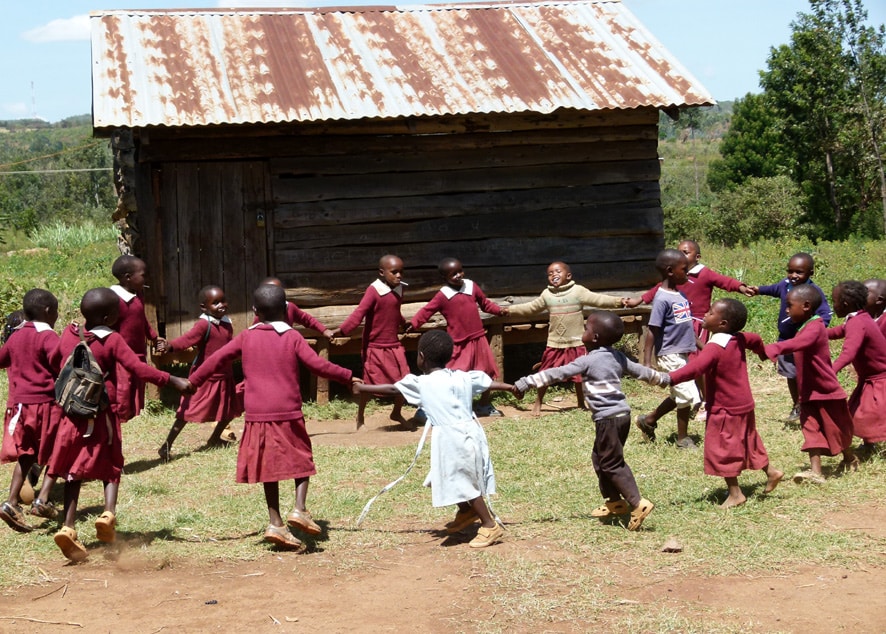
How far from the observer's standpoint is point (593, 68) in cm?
1071

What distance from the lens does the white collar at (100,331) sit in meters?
Result: 5.54

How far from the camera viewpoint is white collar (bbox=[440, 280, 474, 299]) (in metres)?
9.15

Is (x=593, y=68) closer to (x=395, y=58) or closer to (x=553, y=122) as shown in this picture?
(x=553, y=122)

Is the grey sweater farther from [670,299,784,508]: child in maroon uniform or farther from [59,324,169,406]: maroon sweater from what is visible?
[59,324,169,406]: maroon sweater

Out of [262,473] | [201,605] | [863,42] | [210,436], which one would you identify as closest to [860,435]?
[262,473]

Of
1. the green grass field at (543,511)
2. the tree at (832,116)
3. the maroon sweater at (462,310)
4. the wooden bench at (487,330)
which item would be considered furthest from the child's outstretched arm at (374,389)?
the tree at (832,116)

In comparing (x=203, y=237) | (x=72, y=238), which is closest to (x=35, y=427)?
(x=203, y=237)

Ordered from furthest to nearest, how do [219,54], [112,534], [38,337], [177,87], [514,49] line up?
[514,49]
[219,54]
[177,87]
[38,337]
[112,534]

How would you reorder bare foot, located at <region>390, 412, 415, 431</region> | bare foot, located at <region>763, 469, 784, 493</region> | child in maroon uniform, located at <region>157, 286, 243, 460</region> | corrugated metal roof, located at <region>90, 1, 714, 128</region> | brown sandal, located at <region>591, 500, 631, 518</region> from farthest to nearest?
1. corrugated metal roof, located at <region>90, 1, 714, 128</region>
2. bare foot, located at <region>390, 412, 415, 431</region>
3. child in maroon uniform, located at <region>157, 286, 243, 460</region>
4. bare foot, located at <region>763, 469, 784, 493</region>
5. brown sandal, located at <region>591, 500, 631, 518</region>

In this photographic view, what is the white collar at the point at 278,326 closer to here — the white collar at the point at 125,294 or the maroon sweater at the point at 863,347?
the white collar at the point at 125,294

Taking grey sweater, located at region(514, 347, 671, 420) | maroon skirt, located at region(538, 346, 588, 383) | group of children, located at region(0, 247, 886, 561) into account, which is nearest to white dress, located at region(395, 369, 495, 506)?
group of children, located at region(0, 247, 886, 561)

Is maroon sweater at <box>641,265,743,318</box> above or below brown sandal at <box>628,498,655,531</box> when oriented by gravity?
above

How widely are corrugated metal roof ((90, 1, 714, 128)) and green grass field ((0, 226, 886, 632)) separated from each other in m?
3.05

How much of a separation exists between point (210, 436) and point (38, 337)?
3080mm
